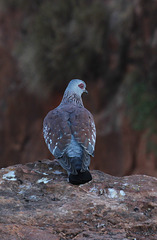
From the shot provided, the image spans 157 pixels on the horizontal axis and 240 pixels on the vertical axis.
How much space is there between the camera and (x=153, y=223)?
3.09 metres

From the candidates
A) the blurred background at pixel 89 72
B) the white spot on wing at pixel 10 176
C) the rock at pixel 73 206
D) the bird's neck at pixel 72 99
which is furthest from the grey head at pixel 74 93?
the blurred background at pixel 89 72

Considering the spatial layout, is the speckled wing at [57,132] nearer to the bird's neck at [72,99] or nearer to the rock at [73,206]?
the rock at [73,206]

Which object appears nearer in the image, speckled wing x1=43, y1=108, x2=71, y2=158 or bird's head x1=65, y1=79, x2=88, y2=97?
speckled wing x1=43, y1=108, x2=71, y2=158

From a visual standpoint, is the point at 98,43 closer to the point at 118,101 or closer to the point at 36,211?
the point at 118,101

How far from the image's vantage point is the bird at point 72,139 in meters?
3.59

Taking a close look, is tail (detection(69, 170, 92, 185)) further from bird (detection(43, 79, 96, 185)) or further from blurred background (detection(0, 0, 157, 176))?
blurred background (detection(0, 0, 157, 176))

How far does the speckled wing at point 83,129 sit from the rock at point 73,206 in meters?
0.29

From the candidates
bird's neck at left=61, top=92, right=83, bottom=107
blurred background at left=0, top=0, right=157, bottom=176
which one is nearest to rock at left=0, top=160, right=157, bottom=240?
bird's neck at left=61, top=92, right=83, bottom=107

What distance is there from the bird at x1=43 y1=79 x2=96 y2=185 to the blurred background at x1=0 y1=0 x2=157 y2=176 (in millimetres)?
5149

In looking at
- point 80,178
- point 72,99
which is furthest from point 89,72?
point 80,178

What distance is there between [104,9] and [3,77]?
13.6ft

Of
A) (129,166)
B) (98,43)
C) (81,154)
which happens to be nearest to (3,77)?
(98,43)

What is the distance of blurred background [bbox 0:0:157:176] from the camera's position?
9586 millimetres

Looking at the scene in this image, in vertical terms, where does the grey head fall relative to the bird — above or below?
above
